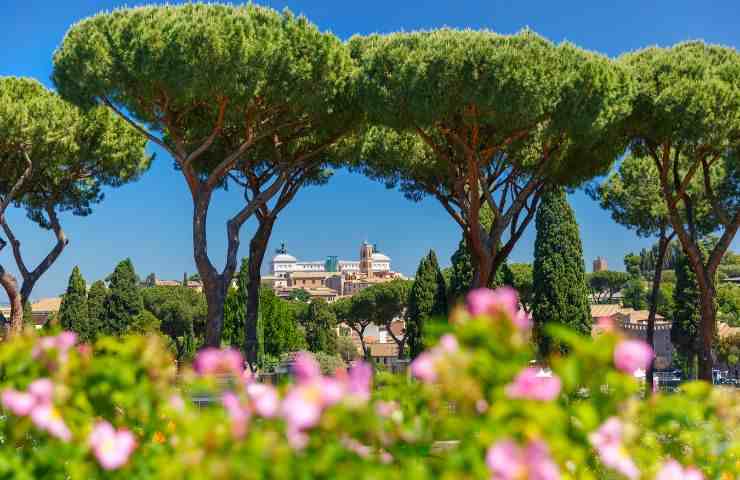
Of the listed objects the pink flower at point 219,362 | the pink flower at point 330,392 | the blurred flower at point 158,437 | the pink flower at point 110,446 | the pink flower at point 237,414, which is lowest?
the blurred flower at point 158,437

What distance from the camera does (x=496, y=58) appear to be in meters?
12.9

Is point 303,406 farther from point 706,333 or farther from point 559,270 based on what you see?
point 559,270

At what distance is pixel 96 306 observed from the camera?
43062 mm

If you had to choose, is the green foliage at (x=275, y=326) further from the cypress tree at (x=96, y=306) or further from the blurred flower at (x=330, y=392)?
the blurred flower at (x=330, y=392)

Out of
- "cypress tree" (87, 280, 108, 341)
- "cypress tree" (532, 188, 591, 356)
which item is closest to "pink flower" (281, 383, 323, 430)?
"cypress tree" (532, 188, 591, 356)

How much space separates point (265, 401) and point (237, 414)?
0.07m

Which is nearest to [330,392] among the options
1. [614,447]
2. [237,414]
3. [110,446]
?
[237,414]

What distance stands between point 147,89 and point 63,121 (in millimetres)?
5759

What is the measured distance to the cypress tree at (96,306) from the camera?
4200 cm

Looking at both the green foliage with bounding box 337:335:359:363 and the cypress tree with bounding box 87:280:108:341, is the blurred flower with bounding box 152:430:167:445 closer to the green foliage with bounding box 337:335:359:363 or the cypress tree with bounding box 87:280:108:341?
the cypress tree with bounding box 87:280:108:341

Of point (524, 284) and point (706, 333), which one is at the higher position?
point (524, 284)

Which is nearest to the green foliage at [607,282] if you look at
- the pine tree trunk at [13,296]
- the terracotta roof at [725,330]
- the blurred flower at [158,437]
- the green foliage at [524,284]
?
the terracotta roof at [725,330]

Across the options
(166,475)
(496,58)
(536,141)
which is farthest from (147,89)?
(166,475)

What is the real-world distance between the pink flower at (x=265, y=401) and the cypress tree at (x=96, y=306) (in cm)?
4130
